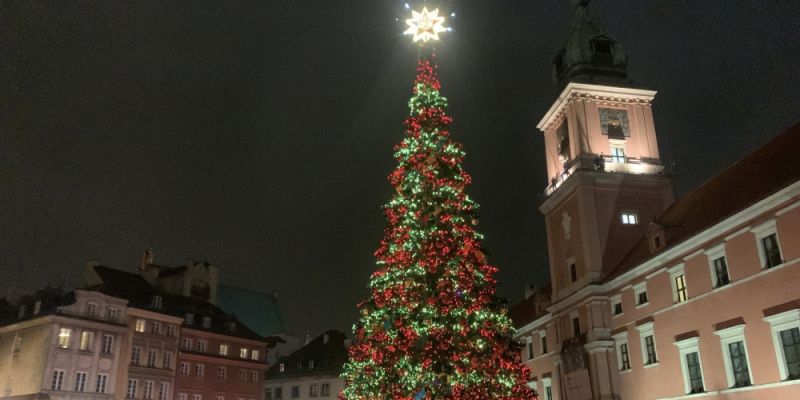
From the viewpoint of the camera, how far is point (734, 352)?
26297 millimetres

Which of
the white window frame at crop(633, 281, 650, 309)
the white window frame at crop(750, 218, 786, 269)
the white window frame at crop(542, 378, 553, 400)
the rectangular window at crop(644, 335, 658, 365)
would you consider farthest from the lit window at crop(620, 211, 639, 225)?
the white window frame at crop(750, 218, 786, 269)

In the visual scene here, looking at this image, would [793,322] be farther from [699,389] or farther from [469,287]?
[469,287]

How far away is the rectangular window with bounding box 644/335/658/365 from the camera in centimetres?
3152

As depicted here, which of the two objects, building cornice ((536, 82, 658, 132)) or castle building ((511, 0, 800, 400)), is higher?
building cornice ((536, 82, 658, 132))

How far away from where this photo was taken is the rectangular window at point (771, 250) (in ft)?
79.4

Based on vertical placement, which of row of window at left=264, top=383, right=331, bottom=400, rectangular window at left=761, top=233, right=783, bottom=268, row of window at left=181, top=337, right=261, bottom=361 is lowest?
row of window at left=264, top=383, right=331, bottom=400

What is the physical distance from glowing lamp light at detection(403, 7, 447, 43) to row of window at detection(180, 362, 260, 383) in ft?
123

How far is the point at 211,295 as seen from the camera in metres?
64.4

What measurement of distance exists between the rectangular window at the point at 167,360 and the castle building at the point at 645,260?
2563cm

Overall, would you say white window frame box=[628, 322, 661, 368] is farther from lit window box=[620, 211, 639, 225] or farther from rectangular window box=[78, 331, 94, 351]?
rectangular window box=[78, 331, 94, 351]

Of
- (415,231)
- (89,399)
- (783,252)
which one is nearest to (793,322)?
(783,252)

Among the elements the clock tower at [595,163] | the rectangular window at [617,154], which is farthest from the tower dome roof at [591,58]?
the rectangular window at [617,154]

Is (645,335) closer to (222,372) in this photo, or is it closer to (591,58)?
(591,58)

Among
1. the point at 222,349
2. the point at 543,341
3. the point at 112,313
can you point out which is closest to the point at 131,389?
the point at 112,313
